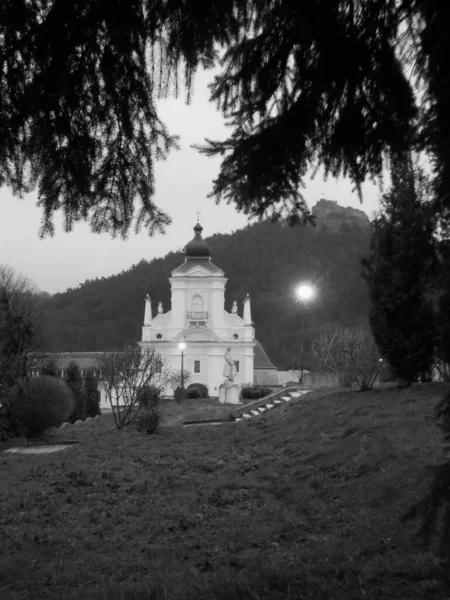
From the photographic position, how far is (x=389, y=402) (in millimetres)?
14625

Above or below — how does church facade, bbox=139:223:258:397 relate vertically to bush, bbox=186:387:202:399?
above

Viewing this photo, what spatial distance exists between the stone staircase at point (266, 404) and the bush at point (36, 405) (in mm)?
6215

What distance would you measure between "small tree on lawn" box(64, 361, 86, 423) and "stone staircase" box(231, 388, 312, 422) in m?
10.3

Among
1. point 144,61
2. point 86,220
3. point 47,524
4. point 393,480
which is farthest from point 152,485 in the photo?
point 144,61

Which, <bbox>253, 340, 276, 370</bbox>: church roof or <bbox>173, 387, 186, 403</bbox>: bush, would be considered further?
<bbox>253, 340, 276, 370</bbox>: church roof

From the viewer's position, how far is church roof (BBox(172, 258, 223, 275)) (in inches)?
2089

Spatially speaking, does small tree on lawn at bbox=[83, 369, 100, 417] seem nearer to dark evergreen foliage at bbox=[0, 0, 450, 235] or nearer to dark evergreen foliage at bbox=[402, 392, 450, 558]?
dark evergreen foliage at bbox=[0, 0, 450, 235]

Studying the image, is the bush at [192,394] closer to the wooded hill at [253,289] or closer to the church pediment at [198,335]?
the church pediment at [198,335]

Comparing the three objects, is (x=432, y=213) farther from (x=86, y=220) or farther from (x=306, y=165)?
(x=86, y=220)

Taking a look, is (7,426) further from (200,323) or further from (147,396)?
(200,323)

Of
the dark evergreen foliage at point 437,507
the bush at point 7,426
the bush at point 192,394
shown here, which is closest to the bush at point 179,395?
the bush at point 192,394

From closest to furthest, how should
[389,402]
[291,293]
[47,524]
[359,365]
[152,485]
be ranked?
[47,524]
[152,485]
[389,402]
[359,365]
[291,293]

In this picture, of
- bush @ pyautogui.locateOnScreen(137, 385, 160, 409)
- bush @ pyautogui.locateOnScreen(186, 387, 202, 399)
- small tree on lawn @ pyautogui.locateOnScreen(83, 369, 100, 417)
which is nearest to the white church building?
bush @ pyautogui.locateOnScreen(186, 387, 202, 399)

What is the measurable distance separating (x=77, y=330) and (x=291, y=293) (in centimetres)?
2491
